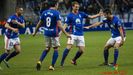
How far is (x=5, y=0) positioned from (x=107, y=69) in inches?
1244

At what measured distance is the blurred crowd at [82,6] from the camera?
1772 inches

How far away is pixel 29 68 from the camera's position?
55.9 feet

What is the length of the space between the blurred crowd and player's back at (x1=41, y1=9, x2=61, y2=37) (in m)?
26.9

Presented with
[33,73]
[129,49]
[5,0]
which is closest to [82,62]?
[33,73]

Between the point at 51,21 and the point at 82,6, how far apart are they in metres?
31.4

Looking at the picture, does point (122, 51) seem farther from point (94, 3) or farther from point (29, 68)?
point (94, 3)

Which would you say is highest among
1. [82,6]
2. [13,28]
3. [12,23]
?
[12,23]

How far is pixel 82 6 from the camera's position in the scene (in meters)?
47.4

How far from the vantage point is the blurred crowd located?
4500cm

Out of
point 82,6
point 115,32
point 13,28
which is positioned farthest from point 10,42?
point 82,6

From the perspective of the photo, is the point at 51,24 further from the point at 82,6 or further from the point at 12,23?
the point at 82,6

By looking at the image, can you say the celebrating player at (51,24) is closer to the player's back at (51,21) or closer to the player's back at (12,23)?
the player's back at (51,21)

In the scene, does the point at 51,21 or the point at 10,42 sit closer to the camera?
the point at 51,21

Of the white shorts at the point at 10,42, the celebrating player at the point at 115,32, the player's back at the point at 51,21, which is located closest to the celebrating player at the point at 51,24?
the player's back at the point at 51,21
